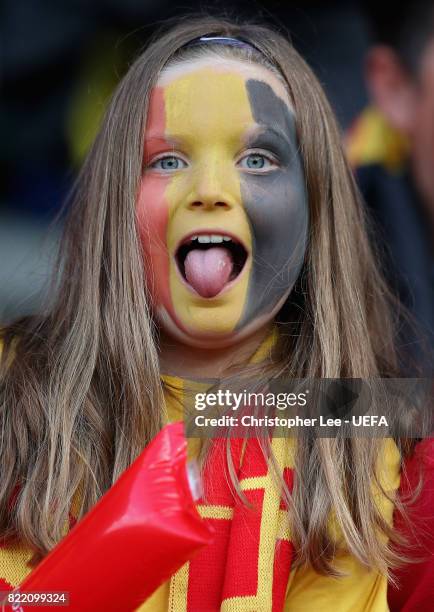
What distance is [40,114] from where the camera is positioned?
3.08 metres

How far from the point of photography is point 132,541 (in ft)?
3.89

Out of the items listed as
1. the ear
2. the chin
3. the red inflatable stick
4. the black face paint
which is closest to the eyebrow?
the black face paint

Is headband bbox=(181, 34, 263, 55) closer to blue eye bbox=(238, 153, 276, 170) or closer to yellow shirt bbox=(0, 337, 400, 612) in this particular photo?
blue eye bbox=(238, 153, 276, 170)

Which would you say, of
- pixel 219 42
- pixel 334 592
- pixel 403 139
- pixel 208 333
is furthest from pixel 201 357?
pixel 403 139

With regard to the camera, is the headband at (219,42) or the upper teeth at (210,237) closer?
the upper teeth at (210,237)

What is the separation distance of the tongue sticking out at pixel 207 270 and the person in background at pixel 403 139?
101 centimetres

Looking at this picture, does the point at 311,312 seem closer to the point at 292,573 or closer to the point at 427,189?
the point at 292,573

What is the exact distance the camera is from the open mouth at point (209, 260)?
4.97ft

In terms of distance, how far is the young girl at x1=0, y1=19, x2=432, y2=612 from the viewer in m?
1.44

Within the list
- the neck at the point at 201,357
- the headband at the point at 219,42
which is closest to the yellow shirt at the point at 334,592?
the neck at the point at 201,357

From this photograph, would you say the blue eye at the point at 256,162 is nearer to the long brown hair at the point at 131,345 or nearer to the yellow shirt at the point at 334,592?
the long brown hair at the point at 131,345

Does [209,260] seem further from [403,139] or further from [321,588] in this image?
[403,139]

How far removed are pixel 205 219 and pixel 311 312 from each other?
9.9 inches

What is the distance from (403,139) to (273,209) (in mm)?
1197
